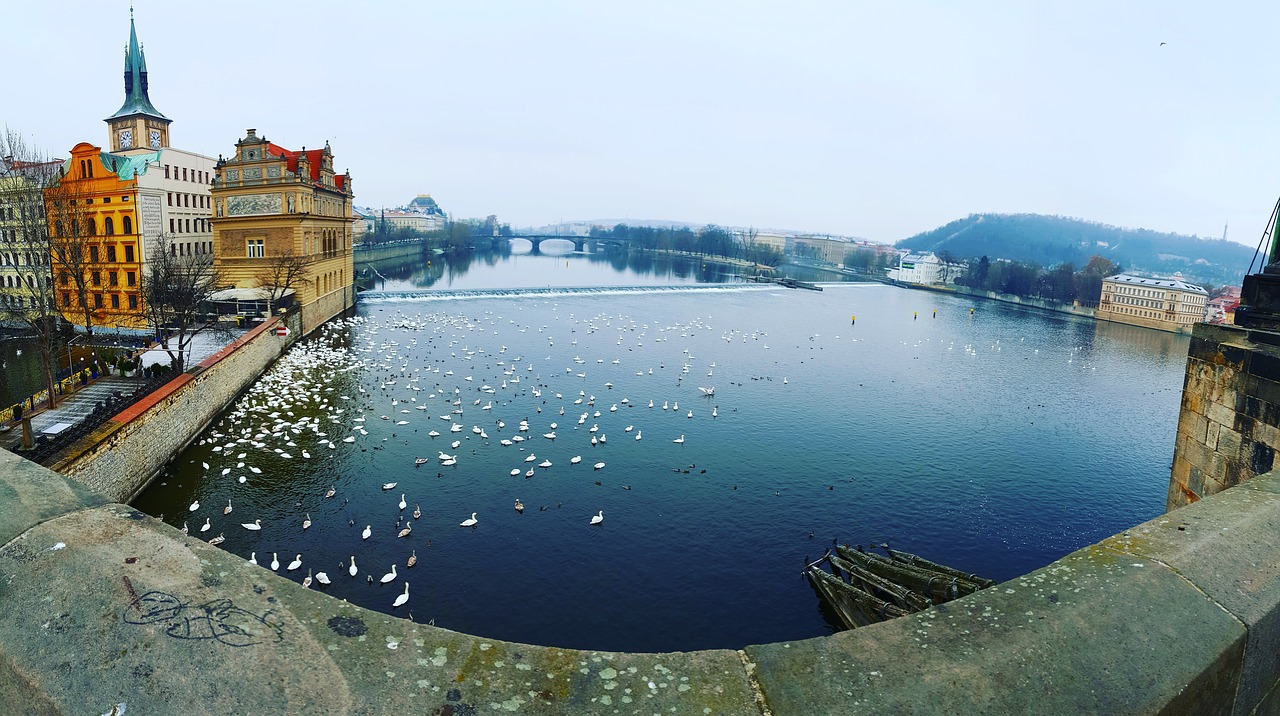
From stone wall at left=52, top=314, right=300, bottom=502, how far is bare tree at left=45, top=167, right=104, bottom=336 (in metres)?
5.58

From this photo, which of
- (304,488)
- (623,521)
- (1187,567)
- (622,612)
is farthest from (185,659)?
(304,488)

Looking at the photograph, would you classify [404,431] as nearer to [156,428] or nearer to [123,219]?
Answer: [156,428]

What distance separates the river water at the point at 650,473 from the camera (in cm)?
1827

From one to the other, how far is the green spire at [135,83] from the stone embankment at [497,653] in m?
64.3

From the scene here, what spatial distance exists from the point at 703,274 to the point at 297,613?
146m

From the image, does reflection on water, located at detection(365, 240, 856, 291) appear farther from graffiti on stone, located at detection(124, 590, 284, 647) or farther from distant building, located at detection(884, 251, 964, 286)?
graffiti on stone, located at detection(124, 590, 284, 647)

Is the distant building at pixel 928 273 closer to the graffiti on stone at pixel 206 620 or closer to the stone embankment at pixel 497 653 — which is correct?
the stone embankment at pixel 497 653

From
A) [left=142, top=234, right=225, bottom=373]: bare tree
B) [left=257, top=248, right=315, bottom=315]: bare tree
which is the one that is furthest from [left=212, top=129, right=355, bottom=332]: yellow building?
[left=142, top=234, right=225, bottom=373]: bare tree

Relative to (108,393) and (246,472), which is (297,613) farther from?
(108,393)

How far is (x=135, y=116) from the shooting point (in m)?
53.2

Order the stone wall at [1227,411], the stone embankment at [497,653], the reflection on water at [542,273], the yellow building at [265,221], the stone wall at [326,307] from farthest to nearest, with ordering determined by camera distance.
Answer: the reflection on water at [542,273] < the stone wall at [326,307] < the yellow building at [265,221] < the stone wall at [1227,411] < the stone embankment at [497,653]

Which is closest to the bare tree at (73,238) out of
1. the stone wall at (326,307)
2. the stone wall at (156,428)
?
the stone wall at (156,428)

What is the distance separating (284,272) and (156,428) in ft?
97.5

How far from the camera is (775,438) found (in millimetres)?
31312
